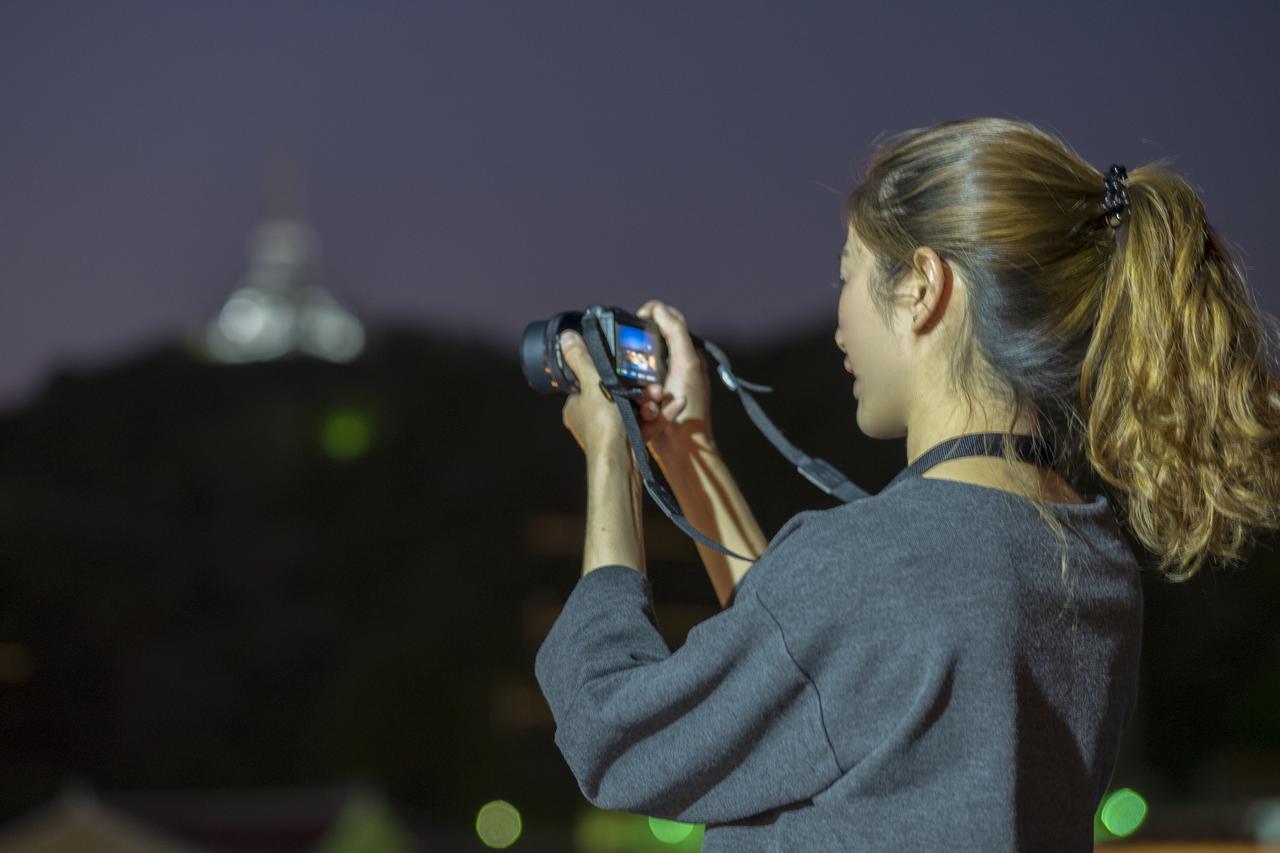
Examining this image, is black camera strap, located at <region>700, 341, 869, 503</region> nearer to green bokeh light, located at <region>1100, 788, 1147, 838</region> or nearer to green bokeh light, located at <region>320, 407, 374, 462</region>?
green bokeh light, located at <region>1100, 788, 1147, 838</region>

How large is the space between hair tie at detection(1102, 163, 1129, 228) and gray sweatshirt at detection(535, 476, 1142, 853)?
0.18 meters

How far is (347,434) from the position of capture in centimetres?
2516

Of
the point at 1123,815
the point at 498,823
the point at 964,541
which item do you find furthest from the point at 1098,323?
the point at 498,823

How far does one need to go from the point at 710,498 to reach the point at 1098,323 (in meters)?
0.33

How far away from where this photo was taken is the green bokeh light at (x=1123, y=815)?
15.9 metres

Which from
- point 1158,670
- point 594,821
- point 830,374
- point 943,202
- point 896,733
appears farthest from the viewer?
point 594,821

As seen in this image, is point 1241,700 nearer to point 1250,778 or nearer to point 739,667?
point 1250,778

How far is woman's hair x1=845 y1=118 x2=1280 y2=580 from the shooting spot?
76 centimetres

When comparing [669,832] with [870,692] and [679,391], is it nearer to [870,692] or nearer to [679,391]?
[679,391]

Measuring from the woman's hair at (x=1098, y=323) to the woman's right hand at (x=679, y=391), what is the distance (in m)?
0.24

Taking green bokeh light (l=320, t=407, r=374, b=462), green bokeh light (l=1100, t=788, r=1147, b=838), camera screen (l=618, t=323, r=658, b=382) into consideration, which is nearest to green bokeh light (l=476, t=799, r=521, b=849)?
green bokeh light (l=320, t=407, r=374, b=462)

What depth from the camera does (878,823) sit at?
679 mm

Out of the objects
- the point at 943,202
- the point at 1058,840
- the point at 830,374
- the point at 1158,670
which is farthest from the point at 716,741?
the point at 1158,670

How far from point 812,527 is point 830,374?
16193 mm
